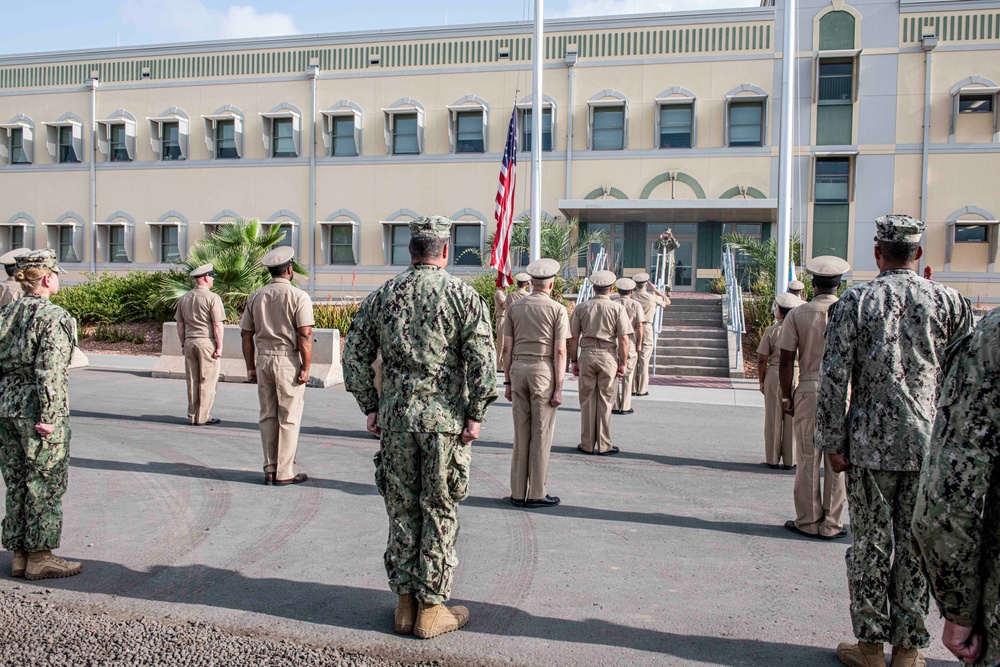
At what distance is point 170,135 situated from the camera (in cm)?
3206

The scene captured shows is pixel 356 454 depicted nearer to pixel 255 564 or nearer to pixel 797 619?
pixel 255 564

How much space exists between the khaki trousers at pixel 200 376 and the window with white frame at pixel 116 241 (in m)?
24.0

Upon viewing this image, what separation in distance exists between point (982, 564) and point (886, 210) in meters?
26.8

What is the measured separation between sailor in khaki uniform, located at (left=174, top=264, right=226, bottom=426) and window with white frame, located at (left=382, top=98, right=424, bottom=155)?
19425mm

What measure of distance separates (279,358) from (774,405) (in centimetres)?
500

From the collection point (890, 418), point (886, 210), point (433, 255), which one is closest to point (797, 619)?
point (890, 418)

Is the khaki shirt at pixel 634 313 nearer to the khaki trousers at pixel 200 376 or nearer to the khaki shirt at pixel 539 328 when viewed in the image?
the khaki shirt at pixel 539 328

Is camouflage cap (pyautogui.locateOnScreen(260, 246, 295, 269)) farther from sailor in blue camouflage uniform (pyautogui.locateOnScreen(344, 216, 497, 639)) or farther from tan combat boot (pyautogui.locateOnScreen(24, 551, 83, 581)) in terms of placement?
sailor in blue camouflage uniform (pyautogui.locateOnScreen(344, 216, 497, 639))

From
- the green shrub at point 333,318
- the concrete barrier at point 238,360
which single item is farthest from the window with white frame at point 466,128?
the concrete barrier at point 238,360

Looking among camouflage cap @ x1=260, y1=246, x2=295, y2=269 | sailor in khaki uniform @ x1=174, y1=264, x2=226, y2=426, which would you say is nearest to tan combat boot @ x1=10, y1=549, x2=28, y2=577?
camouflage cap @ x1=260, y1=246, x2=295, y2=269

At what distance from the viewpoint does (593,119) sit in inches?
1109

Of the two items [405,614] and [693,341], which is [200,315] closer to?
[405,614]

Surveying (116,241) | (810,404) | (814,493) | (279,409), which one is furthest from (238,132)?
(814,493)

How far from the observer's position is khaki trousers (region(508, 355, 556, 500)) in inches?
272
